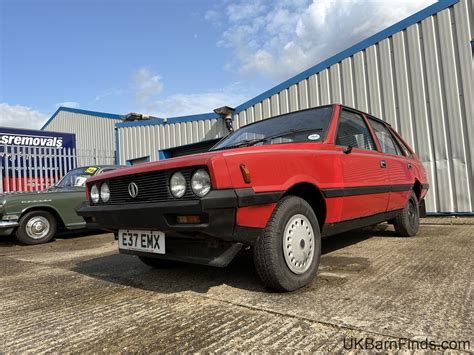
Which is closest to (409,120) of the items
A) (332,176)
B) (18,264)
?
(332,176)

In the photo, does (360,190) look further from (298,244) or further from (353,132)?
(298,244)

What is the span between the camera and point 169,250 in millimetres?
2379

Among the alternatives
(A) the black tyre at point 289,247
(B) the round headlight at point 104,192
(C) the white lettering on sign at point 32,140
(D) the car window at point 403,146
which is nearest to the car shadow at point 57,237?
(B) the round headlight at point 104,192

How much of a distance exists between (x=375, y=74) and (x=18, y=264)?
715 centimetres

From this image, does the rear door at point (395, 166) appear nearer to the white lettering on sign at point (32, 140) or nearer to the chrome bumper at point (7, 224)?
the chrome bumper at point (7, 224)

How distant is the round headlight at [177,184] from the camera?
2105 mm

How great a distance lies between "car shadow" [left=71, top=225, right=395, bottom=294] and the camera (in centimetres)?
260

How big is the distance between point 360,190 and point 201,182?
1706 millimetres

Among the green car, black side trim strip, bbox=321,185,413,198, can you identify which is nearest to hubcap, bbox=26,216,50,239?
the green car

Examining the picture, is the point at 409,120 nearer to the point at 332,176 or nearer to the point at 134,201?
the point at 332,176

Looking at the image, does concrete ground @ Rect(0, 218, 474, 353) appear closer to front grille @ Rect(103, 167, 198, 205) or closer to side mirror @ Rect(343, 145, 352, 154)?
front grille @ Rect(103, 167, 198, 205)

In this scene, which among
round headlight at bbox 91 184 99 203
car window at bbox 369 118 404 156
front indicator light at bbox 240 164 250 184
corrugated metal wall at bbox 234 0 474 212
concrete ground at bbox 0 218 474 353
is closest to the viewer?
concrete ground at bbox 0 218 474 353

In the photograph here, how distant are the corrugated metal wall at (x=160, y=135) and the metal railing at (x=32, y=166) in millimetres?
1837

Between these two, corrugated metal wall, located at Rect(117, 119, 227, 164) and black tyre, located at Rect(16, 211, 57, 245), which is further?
corrugated metal wall, located at Rect(117, 119, 227, 164)
